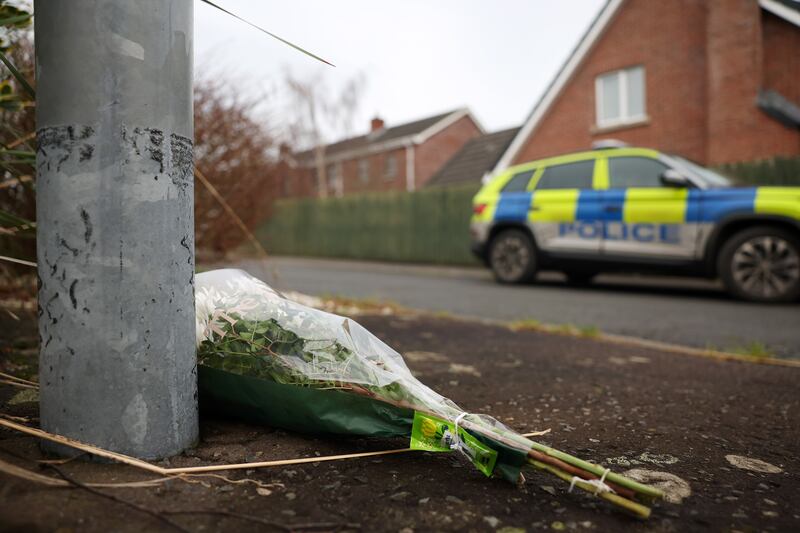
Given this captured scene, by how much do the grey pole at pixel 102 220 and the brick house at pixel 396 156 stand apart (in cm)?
2346

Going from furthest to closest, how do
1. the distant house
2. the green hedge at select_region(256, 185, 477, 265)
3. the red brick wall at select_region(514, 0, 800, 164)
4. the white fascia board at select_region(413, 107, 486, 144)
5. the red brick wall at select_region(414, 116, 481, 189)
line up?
the red brick wall at select_region(414, 116, 481, 189), the white fascia board at select_region(413, 107, 486, 144), the distant house, the green hedge at select_region(256, 185, 477, 265), the red brick wall at select_region(514, 0, 800, 164)

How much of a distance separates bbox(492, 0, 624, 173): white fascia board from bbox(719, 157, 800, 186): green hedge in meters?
5.50

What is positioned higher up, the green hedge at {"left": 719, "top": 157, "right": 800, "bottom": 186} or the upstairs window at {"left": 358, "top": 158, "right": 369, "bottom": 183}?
the upstairs window at {"left": 358, "top": 158, "right": 369, "bottom": 183}

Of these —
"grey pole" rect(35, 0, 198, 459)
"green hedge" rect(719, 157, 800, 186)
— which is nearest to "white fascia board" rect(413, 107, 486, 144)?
"green hedge" rect(719, 157, 800, 186)

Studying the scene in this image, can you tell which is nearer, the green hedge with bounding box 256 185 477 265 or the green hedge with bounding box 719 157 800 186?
the green hedge with bounding box 719 157 800 186

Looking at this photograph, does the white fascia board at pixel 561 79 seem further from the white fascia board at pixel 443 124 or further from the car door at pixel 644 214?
the white fascia board at pixel 443 124

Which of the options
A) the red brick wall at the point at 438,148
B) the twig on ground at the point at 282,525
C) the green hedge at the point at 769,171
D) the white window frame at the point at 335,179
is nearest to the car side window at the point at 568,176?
the green hedge at the point at 769,171

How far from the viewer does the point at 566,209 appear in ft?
24.7

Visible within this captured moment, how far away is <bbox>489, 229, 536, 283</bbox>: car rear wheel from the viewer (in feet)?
26.2

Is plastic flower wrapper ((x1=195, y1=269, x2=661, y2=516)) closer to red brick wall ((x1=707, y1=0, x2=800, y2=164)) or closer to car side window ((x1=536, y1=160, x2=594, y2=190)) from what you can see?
car side window ((x1=536, y1=160, x2=594, y2=190))

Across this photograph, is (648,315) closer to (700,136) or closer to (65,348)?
(65,348)

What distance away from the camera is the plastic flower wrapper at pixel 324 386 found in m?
1.36

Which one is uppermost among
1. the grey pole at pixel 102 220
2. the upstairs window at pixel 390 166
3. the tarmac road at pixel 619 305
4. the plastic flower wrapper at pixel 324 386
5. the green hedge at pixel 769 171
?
the upstairs window at pixel 390 166

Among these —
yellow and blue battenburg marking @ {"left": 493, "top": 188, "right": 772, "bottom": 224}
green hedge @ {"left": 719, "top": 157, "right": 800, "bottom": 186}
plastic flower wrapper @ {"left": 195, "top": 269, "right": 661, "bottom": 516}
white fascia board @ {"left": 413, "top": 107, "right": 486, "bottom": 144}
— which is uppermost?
white fascia board @ {"left": 413, "top": 107, "right": 486, "bottom": 144}
